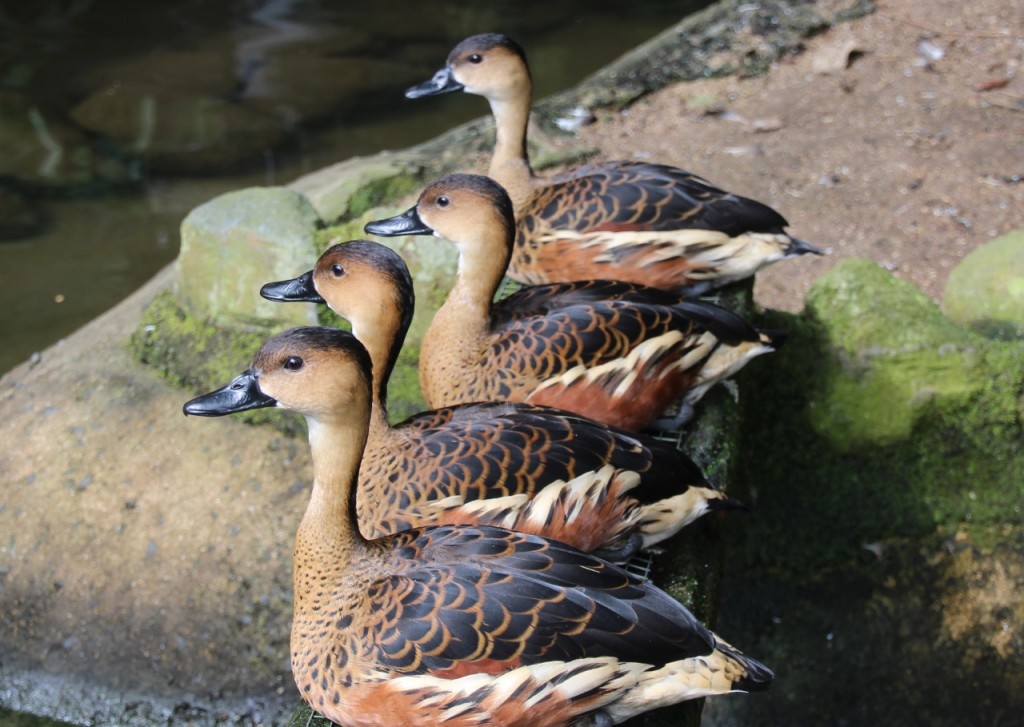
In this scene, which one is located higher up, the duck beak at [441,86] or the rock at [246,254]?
the duck beak at [441,86]

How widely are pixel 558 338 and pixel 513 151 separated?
4.66 ft

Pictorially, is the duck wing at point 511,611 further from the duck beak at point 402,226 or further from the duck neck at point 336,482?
the duck beak at point 402,226

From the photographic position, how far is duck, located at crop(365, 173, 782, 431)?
3.69 m

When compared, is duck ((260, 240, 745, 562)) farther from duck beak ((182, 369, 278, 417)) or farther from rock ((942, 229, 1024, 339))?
rock ((942, 229, 1024, 339))

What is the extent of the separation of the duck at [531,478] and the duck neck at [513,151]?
61.8 inches

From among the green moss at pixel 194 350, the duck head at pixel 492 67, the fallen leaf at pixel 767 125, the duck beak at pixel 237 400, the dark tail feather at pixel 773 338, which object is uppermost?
the duck beak at pixel 237 400

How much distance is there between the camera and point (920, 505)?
462cm

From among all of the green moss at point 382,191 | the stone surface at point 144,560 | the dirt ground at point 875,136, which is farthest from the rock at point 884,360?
the green moss at point 382,191

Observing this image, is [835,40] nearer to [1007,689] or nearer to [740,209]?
[740,209]

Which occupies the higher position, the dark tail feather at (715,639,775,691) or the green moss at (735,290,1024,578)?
the dark tail feather at (715,639,775,691)

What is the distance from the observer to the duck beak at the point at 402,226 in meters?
4.00

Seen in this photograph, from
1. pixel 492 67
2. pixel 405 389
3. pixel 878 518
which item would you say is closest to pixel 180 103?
pixel 492 67

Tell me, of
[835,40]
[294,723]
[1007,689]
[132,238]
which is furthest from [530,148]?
[294,723]

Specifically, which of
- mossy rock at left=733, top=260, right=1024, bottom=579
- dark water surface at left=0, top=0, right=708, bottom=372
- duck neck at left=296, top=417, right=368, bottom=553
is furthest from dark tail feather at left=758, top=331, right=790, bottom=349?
dark water surface at left=0, top=0, right=708, bottom=372
